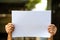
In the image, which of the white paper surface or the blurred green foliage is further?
the blurred green foliage

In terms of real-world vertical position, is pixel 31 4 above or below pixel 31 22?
above

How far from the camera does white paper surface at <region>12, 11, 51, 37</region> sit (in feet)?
2.43

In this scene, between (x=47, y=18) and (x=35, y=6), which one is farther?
(x=35, y=6)

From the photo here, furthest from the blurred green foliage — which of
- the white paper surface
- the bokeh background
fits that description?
the white paper surface

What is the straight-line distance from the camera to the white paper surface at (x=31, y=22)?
2.43ft

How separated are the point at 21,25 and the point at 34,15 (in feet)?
0.27

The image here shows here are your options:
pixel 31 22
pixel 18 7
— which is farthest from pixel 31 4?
pixel 31 22

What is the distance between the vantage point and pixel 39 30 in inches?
29.8

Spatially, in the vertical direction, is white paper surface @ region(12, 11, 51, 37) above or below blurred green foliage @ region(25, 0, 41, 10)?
below

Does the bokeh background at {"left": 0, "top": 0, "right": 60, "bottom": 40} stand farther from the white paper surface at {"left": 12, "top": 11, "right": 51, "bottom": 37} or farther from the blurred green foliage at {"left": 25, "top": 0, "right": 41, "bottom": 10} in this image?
the white paper surface at {"left": 12, "top": 11, "right": 51, "bottom": 37}

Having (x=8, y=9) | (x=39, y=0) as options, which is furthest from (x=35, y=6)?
(x=8, y=9)

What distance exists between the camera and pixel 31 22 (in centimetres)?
74

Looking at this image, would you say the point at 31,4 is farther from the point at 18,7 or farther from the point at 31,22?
the point at 31,22

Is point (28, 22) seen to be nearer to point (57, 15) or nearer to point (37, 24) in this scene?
point (37, 24)
